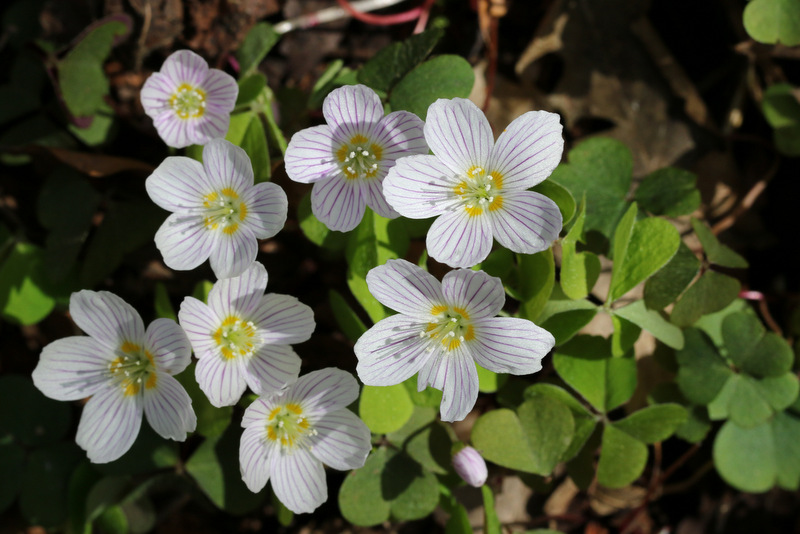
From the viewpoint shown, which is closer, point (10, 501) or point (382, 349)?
point (382, 349)

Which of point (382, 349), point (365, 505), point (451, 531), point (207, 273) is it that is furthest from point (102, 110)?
point (451, 531)

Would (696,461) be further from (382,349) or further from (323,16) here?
(323,16)

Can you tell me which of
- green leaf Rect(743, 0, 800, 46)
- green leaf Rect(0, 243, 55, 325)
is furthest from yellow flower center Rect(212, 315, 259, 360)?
green leaf Rect(743, 0, 800, 46)

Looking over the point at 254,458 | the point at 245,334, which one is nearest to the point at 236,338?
the point at 245,334

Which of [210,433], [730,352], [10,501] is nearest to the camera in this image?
[210,433]

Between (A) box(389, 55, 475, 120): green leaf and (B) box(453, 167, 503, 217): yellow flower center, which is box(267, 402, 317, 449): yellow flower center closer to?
(B) box(453, 167, 503, 217): yellow flower center

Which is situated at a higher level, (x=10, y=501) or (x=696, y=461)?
(x=696, y=461)
